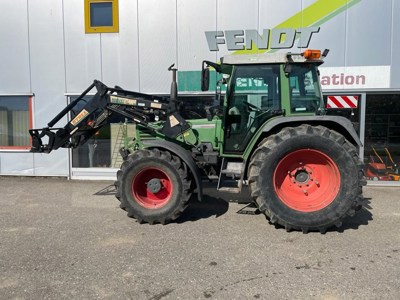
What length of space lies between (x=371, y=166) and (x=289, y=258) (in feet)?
16.7

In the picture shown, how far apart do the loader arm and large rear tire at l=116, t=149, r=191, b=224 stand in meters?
0.63

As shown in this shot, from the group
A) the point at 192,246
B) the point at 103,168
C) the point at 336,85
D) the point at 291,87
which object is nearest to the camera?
the point at 192,246

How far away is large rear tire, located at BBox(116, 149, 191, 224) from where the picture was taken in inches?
202

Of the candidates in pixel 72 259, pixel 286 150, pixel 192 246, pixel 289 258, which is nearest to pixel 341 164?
pixel 286 150

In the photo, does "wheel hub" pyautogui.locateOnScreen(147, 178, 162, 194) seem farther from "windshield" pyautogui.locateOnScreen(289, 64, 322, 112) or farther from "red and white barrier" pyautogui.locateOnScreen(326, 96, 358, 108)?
"red and white barrier" pyautogui.locateOnScreen(326, 96, 358, 108)

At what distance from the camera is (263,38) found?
7805mm

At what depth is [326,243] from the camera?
4.44 m

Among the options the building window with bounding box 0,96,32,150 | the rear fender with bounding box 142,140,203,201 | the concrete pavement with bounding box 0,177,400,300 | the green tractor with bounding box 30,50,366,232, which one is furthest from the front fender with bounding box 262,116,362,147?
the building window with bounding box 0,96,32,150

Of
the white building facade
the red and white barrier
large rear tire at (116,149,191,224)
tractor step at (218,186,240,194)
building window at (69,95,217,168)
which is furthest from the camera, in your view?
building window at (69,95,217,168)

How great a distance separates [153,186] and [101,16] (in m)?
4.83

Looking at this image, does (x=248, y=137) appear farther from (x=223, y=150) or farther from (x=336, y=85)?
(x=336, y=85)

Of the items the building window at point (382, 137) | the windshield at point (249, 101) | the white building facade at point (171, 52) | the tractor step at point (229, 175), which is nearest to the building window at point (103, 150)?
the white building facade at point (171, 52)

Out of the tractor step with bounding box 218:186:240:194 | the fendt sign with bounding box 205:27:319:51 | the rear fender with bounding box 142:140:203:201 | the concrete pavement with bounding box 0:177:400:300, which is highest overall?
the fendt sign with bounding box 205:27:319:51

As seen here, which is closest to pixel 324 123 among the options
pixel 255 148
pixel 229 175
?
pixel 255 148
